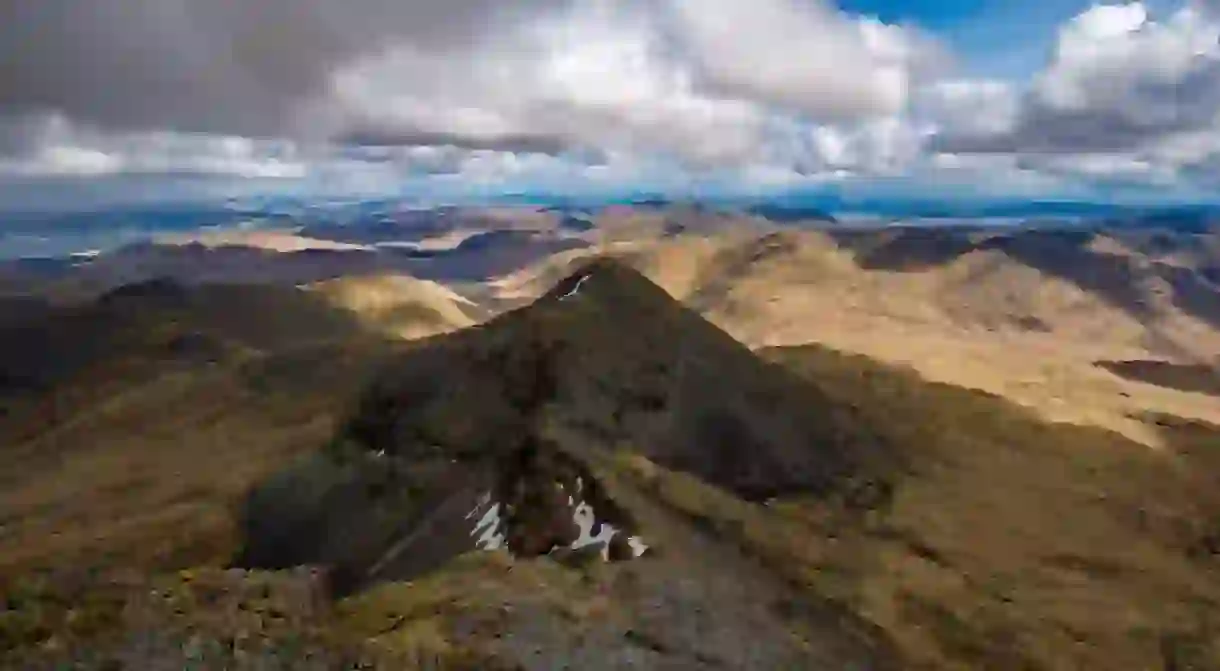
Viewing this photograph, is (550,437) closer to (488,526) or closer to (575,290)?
(488,526)

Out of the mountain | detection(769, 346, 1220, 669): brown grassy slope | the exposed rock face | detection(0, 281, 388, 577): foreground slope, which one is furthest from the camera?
detection(0, 281, 388, 577): foreground slope

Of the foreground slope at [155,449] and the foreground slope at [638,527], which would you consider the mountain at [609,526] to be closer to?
the foreground slope at [638,527]

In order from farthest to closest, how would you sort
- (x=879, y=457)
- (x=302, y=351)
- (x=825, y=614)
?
(x=302, y=351), (x=879, y=457), (x=825, y=614)

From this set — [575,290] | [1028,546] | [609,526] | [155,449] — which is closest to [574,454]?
[609,526]

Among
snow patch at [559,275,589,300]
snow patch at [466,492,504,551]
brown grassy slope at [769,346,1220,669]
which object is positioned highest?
snow patch at [559,275,589,300]

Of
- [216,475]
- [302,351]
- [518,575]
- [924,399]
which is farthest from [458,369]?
[302,351]

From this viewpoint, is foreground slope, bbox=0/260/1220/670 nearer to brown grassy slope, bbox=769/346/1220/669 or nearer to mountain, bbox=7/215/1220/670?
mountain, bbox=7/215/1220/670

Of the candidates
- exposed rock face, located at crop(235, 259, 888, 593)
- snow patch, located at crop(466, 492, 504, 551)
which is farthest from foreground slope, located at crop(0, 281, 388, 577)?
snow patch, located at crop(466, 492, 504, 551)

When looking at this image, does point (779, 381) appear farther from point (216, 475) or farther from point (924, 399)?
point (216, 475)

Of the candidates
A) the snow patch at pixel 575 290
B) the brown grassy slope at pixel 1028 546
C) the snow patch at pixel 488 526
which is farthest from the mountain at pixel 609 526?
the snow patch at pixel 575 290

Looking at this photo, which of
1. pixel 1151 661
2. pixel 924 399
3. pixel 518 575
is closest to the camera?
pixel 518 575

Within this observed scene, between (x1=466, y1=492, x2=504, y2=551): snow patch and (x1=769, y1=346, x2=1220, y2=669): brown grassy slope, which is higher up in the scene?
(x1=466, y1=492, x2=504, y2=551): snow patch
